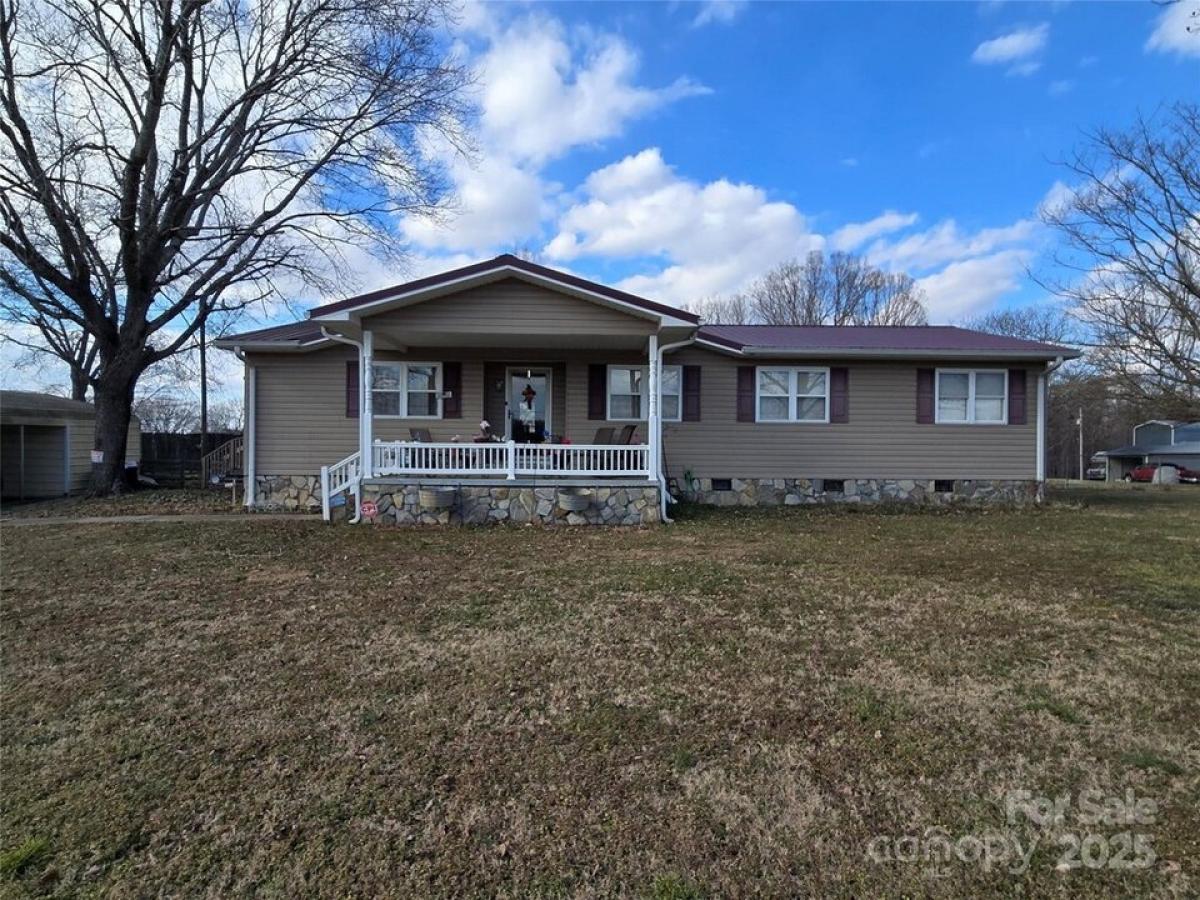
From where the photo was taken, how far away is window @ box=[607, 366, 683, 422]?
12.1m

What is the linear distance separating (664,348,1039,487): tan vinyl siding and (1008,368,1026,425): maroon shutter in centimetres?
12

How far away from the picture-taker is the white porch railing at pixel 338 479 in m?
9.94

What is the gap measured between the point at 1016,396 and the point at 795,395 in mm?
4039

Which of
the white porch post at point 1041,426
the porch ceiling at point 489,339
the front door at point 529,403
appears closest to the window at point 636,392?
the porch ceiling at point 489,339

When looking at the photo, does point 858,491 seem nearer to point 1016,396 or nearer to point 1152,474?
point 1016,396

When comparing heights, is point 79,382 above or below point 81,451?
above

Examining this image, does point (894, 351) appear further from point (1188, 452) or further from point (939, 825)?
point (1188, 452)

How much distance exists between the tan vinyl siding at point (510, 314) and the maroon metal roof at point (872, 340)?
2620mm

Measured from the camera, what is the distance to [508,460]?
9.69m

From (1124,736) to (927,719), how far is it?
82 cm

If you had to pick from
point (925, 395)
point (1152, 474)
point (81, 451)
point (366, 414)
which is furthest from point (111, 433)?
point (1152, 474)

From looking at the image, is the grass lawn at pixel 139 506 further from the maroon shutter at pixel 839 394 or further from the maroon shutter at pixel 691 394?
the maroon shutter at pixel 839 394

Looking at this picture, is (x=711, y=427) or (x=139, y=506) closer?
(x=139, y=506)

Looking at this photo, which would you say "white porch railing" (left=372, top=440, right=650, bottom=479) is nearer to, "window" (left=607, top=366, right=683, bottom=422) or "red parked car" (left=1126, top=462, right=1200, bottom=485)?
"window" (left=607, top=366, right=683, bottom=422)
